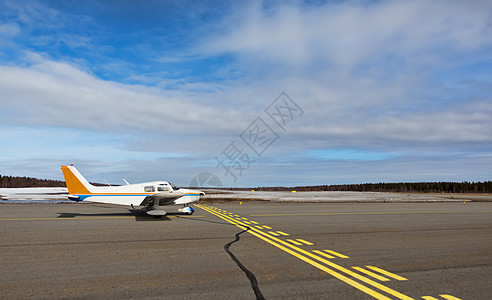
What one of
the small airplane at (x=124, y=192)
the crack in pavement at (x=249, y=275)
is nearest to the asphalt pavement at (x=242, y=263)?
the crack in pavement at (x=249, y=275)

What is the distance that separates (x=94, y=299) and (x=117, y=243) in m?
5.46

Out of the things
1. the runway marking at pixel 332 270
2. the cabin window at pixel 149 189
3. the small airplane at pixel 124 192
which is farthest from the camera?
the cabin window at pixel 149 189

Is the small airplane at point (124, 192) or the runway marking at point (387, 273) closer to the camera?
the runway marking at point (387, 273)

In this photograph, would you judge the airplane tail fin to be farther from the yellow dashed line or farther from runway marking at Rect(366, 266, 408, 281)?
runway marking at Rect(366, 266, 408, 281)

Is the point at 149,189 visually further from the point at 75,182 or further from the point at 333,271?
the point at 333,271

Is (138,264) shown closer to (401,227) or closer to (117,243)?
(117,243)

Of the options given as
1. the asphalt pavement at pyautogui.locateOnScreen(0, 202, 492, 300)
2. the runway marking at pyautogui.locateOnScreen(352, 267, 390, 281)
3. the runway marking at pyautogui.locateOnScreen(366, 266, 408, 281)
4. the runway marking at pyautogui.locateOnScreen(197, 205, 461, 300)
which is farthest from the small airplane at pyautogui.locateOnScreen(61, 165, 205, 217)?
the runway marking at pyautogui.locateOnScreen(366, 266, 408, 281)

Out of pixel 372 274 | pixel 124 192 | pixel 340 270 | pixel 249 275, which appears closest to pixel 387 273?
pixel 372 274

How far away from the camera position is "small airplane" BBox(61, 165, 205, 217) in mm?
18734

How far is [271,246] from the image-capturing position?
33.9 feet

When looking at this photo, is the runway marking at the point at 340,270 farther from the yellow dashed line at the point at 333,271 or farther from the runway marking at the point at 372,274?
the runway marking at the point at 372,274

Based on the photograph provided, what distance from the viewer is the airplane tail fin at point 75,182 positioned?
18766 mm

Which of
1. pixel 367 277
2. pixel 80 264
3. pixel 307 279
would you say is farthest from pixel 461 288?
pixel 80 264

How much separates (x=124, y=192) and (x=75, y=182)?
2.92 m
